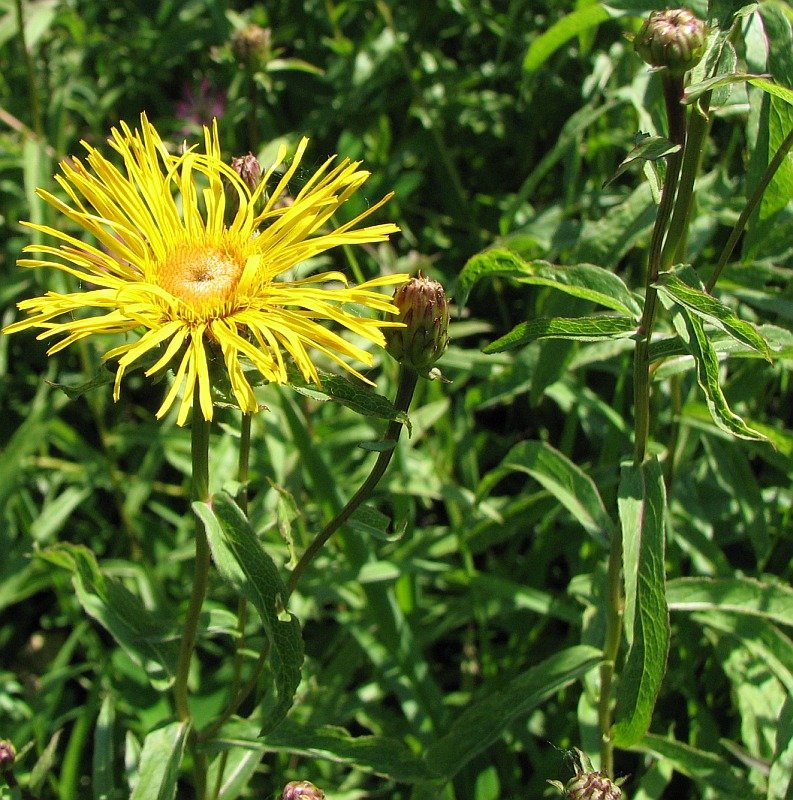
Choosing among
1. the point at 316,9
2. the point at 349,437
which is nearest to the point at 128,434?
the point at 349,437

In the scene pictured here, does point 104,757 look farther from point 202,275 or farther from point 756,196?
point 756,196

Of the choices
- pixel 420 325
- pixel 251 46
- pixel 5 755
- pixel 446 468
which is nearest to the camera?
pixel 420 325

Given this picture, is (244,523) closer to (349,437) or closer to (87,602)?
(87,602)

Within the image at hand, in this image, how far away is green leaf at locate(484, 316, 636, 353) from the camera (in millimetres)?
1727

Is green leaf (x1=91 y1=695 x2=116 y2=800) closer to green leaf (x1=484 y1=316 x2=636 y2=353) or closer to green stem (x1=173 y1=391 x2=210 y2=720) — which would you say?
green stem (x1=173 y1=391 x2=210 y2=720)

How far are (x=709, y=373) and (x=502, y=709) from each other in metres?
0.88

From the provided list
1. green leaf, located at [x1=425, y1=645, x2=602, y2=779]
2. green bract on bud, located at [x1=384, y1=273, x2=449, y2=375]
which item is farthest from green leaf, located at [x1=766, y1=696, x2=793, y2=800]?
green bract on bud, located at [x1=384, y1=273, x2=449, y2=375]

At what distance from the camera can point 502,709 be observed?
6.59 feet

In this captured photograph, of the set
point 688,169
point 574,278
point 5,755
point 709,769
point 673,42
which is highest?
point 673,42

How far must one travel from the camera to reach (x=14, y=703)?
275 cm

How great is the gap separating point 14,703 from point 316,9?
274 centimetres

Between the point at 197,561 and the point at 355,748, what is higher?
the point at 197,561

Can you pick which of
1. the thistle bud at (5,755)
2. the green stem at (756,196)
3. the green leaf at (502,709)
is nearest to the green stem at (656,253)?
the green stem at (756,196)

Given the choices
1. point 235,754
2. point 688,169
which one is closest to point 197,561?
point 235,754
